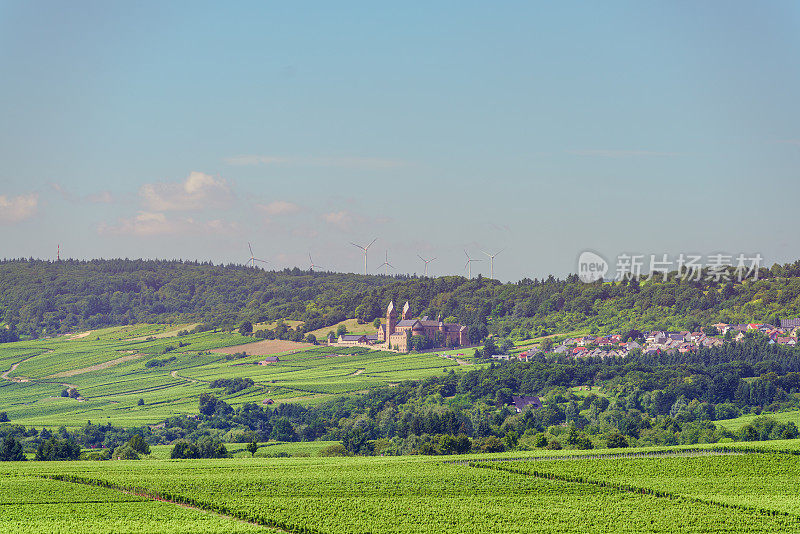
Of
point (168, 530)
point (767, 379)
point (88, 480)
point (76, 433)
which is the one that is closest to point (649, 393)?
point (767, 379)

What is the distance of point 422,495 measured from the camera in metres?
78.6

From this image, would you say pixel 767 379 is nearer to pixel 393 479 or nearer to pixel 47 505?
pixel 393 479

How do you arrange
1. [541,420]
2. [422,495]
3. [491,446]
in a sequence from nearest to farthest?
[422,495]
[491,446]
[541,420]

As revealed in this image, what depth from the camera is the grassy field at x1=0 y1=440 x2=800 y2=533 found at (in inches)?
2621

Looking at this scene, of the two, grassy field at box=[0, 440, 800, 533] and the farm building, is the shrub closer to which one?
grassy field at box=[0, 440, 800, 533]

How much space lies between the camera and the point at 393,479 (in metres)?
85.5

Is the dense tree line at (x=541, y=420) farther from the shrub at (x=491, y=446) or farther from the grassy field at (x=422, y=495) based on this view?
the grassy field at (x=422, y=495)

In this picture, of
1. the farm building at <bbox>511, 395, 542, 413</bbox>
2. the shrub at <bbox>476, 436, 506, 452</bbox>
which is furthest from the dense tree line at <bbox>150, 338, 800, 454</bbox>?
the farm building at <bbox>511, 395, 542, 413</bbox>

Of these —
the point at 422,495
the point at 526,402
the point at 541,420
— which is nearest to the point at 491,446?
the point at 422,495

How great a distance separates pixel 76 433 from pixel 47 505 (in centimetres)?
11447

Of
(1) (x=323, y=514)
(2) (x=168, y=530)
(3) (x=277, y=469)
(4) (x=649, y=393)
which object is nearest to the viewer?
(2) (x=168, y=530)

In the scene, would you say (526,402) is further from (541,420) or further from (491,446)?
(491,446)

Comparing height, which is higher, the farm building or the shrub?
the shrub

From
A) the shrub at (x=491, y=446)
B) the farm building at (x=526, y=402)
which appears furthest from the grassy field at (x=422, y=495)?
the farm building at (x=526, y=402)
